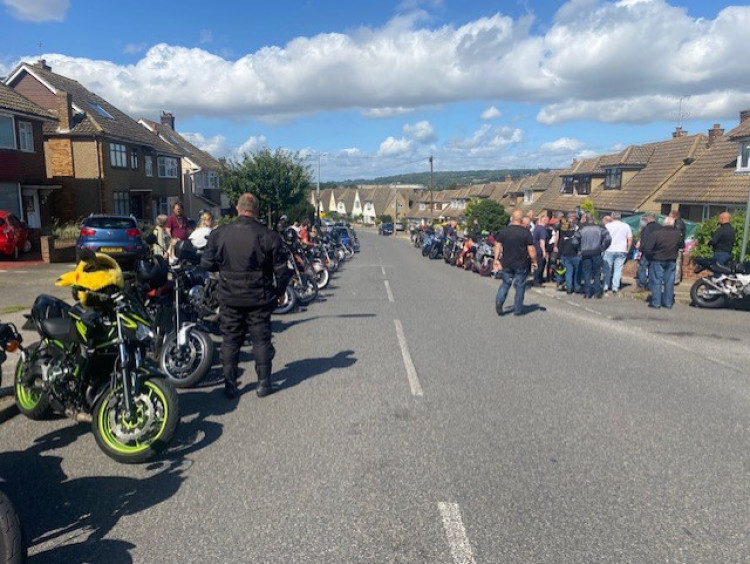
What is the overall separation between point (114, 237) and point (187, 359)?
483 inches

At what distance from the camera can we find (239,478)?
13.9 ft

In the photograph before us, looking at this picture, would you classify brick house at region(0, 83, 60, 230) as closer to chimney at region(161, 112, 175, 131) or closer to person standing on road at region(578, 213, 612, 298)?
person standing on road at region(578, 213, 612, 298)

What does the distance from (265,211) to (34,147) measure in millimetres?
21875

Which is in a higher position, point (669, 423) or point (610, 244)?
point (610, 244)

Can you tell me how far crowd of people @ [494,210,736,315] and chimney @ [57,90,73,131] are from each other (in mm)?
27362

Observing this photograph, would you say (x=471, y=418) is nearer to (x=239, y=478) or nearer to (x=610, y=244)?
(x=239, y=478)

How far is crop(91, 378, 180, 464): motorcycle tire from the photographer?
4.42 metres

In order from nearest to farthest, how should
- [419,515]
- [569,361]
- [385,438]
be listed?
[419,515]
[385,438]
[569,361]

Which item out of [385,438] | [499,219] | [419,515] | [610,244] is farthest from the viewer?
[499,219]

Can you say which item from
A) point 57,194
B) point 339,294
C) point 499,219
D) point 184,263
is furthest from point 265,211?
point 184,263

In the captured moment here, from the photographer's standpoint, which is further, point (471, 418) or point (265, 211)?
point (265, 211)

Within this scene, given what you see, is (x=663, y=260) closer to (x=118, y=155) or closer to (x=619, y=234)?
(x=619, y=234)

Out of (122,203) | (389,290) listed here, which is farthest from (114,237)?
(122,203)

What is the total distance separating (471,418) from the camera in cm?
545
